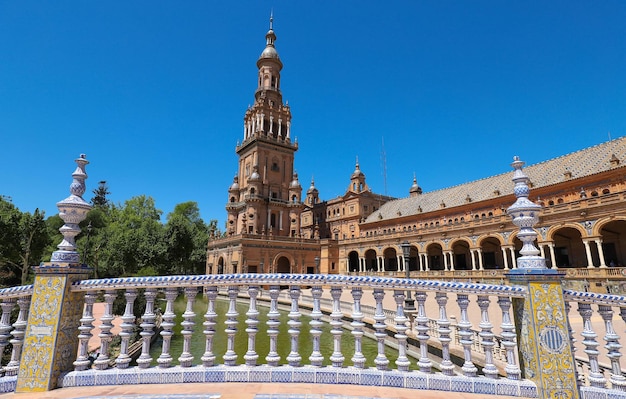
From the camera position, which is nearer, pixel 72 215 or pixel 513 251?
pixel 72 215

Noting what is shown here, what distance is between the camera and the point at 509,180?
102ft

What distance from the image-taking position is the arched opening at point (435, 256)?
33875mm

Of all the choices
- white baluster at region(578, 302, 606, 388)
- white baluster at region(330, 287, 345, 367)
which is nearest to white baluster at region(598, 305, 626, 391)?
white baluster at region(578, 302, 606, 388)

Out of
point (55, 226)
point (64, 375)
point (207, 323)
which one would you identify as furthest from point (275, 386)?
point (55, 226)

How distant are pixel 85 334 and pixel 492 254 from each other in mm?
33318

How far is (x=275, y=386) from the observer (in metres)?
3.58

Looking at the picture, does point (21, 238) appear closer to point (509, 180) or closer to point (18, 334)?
point (18, 334)

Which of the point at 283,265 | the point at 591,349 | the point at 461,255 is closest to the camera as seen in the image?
the point at 591,349

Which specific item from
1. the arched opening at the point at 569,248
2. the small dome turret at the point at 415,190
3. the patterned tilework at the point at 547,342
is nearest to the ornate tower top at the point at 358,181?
the small dome turret at the point at 415,190

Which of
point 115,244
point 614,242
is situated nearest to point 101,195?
point 115,244

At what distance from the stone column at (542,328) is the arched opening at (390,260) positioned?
3546 cm

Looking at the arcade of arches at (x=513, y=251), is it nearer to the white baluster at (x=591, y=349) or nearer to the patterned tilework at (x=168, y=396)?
the white baluster at (x=591, y=349)

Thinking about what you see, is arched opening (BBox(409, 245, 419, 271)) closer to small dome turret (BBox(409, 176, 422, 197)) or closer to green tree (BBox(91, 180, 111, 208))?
small dome turret (BBox(409, 176, 422, 197))

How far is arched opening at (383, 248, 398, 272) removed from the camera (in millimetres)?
38688
